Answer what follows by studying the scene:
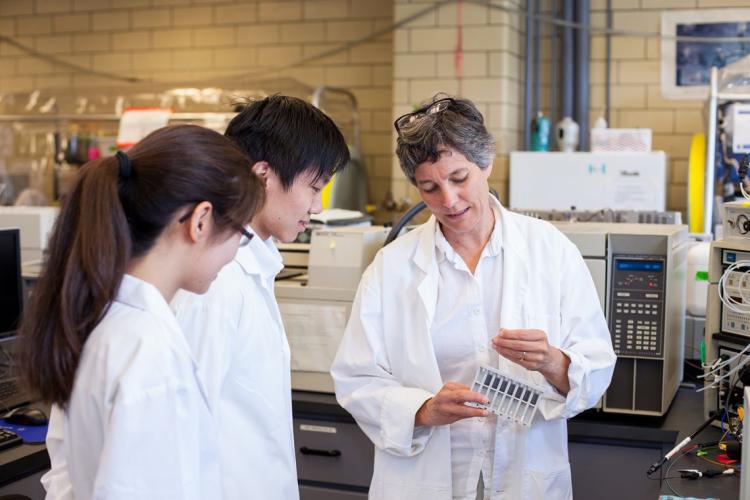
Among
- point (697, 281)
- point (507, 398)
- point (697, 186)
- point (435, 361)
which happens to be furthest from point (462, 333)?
point (697, 186)

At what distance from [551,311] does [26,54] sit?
601 cm

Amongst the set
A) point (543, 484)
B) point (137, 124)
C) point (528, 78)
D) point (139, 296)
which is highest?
point (528, 78)

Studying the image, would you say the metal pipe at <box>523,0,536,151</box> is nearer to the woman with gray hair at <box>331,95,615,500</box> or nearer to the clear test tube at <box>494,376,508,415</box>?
the woman with gray hair at <box>331,95,615,500</box>

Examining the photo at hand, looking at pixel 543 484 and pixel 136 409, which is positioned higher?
pixel 136 409

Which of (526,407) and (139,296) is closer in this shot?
(139,296)

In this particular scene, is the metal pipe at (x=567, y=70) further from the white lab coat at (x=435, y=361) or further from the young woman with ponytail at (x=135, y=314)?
the young woman with ponytail at (x=135, y=314)

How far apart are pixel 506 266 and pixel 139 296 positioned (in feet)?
2.93

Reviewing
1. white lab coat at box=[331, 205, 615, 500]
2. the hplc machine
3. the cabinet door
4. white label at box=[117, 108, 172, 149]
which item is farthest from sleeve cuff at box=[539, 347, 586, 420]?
white label at box=[117, 108, 172, 149]

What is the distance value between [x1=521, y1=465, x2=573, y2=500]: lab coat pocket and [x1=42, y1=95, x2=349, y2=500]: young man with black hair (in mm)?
484

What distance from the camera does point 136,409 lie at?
103 cm

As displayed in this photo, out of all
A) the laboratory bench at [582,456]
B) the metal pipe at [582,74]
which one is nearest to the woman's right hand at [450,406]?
the laboratory bench at [582,456]

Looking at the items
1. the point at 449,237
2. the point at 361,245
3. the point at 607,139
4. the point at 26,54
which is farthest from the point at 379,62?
the point at 449,237

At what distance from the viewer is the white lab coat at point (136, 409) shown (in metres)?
1.03

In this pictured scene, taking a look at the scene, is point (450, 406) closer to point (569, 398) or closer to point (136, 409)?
point (569, 398)
